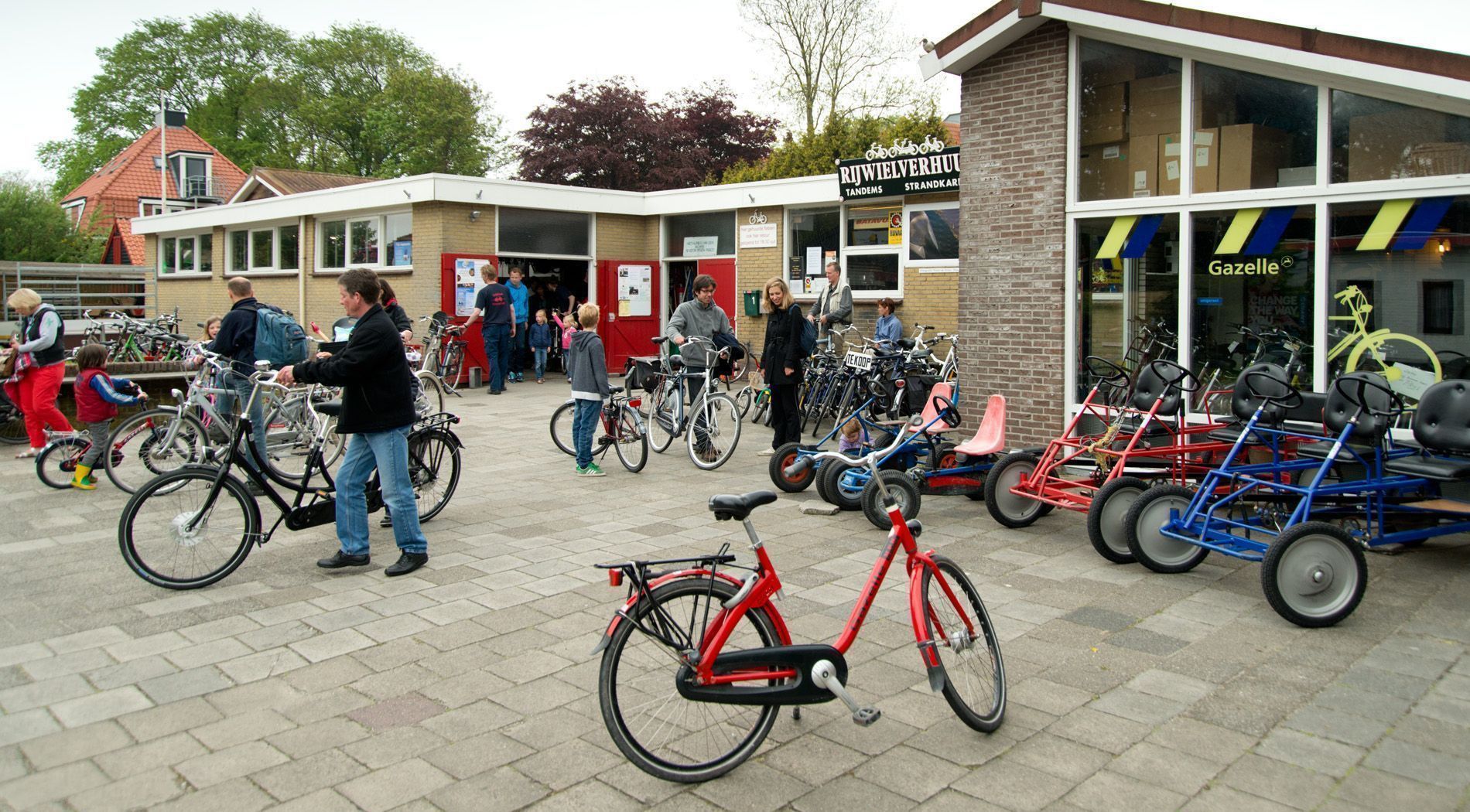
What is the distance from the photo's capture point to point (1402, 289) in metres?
7.44

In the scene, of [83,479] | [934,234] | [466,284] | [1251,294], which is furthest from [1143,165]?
[466,284]

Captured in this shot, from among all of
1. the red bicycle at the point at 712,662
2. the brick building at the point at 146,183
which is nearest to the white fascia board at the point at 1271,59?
the red bicycle at the point at 712,662

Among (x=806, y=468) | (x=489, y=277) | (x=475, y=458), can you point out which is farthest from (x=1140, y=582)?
(x=489, y=277)

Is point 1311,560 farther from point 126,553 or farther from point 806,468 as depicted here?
point 126,553

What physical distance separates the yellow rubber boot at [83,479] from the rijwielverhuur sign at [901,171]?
1104 cm

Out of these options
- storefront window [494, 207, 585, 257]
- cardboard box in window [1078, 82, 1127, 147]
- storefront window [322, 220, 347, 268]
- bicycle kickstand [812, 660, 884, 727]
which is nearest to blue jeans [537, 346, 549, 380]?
storefront window [494, 207, 585, 257]

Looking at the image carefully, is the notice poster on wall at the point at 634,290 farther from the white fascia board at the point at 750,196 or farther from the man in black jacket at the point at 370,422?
the man in black jacket at the point at 370,422

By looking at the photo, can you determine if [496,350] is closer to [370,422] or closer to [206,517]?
[370,422]

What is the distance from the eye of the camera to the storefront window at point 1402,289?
7.23m

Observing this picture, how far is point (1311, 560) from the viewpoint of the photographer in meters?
5.21

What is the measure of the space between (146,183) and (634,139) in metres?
24.1

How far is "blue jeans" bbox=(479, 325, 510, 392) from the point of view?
55.7 ft

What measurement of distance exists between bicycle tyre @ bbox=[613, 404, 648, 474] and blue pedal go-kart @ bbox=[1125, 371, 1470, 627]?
478 centimetres

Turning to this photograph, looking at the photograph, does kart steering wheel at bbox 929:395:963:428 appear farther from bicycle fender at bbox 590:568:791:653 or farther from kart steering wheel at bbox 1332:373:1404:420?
bicycle fender at bbox 590:568:791:653
